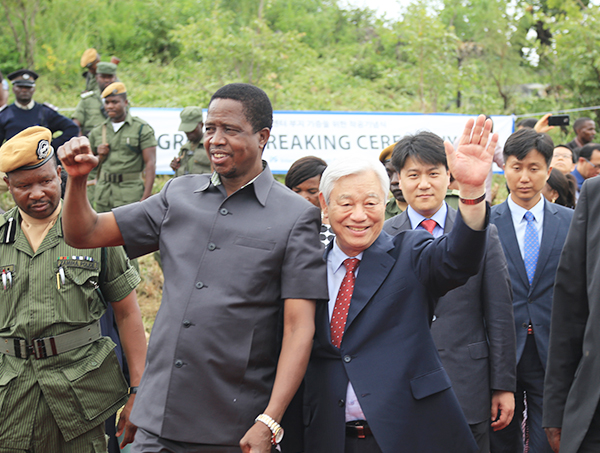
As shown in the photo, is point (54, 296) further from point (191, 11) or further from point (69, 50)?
point (191, 11)

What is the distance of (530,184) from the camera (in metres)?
3.92

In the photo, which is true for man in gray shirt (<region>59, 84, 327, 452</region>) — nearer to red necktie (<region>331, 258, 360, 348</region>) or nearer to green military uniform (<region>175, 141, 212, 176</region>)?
red necktie (<region>331, 258, 360, 348</region>)

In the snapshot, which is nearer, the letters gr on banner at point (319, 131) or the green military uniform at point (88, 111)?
the green military uniform at point (88, 111)

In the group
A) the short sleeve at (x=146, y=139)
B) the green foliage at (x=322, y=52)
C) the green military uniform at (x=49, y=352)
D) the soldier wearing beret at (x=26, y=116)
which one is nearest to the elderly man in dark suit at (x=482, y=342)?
the green military uniform at (x=49, y=352)

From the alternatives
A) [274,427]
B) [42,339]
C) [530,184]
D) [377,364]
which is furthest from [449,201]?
[42,339]

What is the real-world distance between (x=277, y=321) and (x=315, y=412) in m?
0.40

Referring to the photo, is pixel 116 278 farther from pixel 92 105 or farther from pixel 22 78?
pixel 92 105

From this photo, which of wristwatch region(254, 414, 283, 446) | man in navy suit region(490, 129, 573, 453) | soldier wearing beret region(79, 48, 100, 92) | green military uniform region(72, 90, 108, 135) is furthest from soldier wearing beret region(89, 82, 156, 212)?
wristwatch region(254, 414, 283, 446)

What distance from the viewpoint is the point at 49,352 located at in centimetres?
289

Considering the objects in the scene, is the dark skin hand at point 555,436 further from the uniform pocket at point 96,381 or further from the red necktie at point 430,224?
the uniform pocket at point 96,381

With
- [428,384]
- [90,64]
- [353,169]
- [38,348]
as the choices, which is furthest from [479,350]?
[90,64]

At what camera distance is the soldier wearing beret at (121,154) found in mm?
7650

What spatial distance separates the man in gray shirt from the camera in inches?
89.0

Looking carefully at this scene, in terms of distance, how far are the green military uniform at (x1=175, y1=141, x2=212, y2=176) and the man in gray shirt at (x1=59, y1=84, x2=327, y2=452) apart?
525 centimetres
